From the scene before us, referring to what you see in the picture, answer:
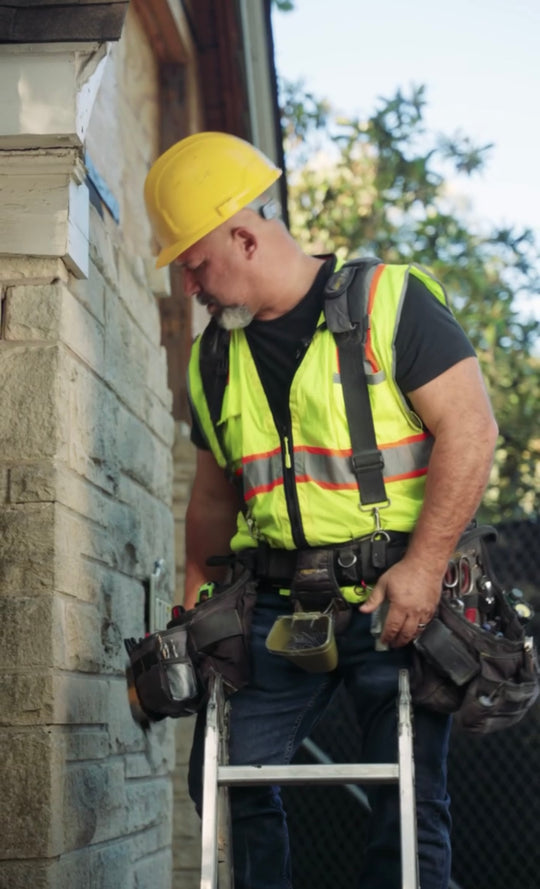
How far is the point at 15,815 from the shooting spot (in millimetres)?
3271

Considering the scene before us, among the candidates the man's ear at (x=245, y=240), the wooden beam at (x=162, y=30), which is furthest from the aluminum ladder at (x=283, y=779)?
the wooden beam at (x=162, y=30)

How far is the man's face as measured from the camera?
3469 millimetres

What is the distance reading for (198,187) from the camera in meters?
3.49

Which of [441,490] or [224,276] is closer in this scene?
[441,490]

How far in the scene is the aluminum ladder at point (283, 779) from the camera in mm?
2893

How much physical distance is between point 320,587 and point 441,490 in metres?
0.41

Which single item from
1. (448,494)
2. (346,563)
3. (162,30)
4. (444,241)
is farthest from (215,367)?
(444,241)

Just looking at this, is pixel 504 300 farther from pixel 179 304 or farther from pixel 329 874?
pixel 329 874

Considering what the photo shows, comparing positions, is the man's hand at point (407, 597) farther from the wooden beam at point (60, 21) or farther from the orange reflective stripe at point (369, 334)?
the wooden beam at point (60, 21)

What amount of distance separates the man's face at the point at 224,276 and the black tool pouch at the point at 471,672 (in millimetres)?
948

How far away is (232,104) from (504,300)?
538 centimetres

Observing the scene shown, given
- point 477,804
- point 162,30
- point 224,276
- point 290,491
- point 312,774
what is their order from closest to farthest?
point 312,774 < point 290,491 < point 224,276 < point 477,804 < point 162,30

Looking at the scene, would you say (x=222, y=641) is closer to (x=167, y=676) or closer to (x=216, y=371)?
(x=167, y=676)

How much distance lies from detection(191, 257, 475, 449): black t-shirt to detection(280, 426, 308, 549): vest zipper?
0.05m
